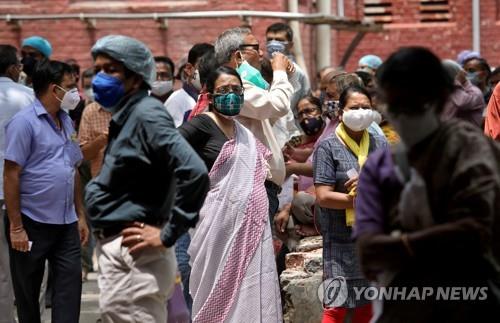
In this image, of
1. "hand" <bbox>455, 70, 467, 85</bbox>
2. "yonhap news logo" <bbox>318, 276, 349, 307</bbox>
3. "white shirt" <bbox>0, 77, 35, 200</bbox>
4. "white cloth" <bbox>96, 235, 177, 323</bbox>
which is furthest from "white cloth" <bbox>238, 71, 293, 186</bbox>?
"hand" <bbox>455, 70, 467, 85</bbox>

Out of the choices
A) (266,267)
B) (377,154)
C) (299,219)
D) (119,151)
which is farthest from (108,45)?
(299,219)

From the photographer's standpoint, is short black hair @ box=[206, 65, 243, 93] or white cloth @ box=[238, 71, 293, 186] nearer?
short black hair @ box=[206, 65, 243, 93]

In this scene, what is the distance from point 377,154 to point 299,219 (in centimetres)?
445

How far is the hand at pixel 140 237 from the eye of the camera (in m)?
5.22

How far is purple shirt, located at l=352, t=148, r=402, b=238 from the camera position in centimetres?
434

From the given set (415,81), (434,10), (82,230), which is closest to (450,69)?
(415,81)

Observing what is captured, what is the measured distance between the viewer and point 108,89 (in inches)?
213

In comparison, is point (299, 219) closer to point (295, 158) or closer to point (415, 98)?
point (295, 158)

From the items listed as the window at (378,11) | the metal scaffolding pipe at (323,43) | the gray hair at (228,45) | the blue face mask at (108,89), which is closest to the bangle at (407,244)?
the blue face mask at (108,89)

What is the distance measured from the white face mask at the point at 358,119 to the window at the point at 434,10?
451 inches

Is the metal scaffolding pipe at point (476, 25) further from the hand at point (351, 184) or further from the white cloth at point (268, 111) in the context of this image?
the hand at point (351, 184)

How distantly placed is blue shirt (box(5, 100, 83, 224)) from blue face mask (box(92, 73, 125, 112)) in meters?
2.21

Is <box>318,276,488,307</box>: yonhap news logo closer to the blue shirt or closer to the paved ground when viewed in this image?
the blue shirt

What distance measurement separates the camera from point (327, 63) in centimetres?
1700
